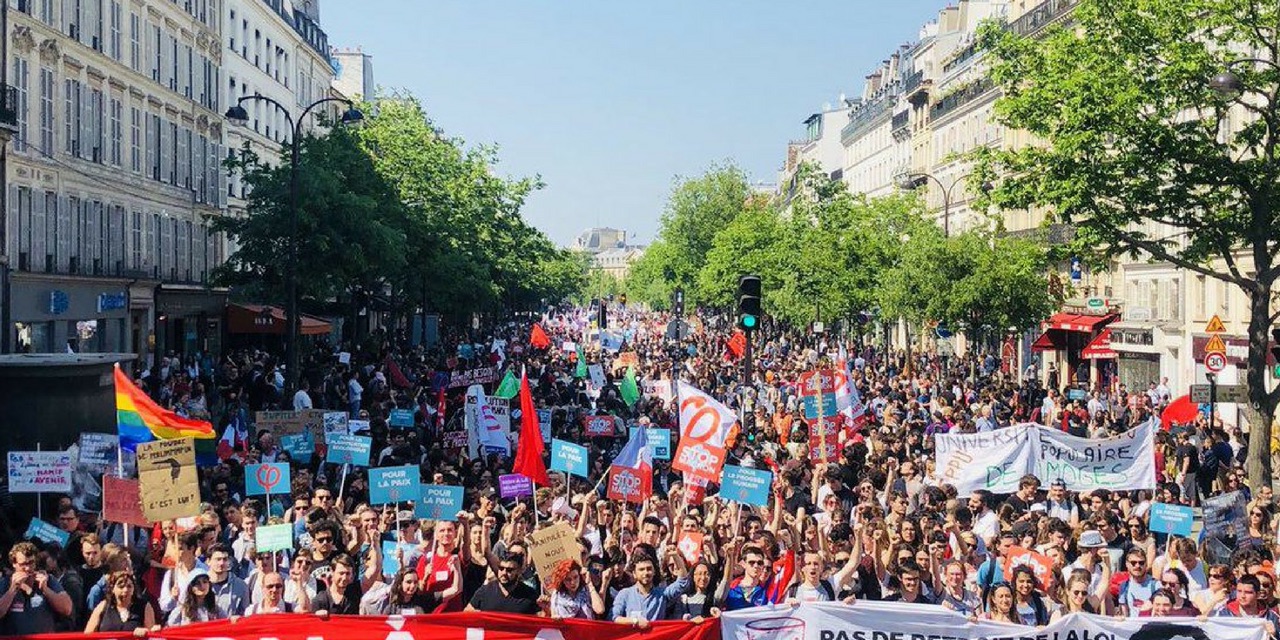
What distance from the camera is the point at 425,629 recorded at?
35.8 feet

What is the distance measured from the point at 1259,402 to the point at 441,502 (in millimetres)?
14187

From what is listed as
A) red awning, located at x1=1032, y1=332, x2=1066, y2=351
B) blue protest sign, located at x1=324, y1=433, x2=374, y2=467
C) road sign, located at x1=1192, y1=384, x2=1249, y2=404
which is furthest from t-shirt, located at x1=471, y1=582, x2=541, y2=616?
red awning, located at x1=1032, y1=332, x2=1066, y2=351

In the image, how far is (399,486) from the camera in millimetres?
15594

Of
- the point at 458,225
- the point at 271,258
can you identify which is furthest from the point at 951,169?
the point at 271,258

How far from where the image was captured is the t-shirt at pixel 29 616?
10.9 meters

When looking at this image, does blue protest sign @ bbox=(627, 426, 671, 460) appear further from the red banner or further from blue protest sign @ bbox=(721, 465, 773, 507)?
the red banner

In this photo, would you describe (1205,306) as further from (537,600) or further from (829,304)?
(537,600)

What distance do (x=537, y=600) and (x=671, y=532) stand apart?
12.6 ft

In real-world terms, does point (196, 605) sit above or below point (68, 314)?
below

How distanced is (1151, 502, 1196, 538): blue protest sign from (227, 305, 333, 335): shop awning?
36381mm

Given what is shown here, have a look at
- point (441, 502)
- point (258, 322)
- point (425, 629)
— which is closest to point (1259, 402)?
point (441, 502)

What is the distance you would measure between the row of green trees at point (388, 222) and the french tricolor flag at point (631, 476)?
2473cm

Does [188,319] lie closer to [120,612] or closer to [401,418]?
[401,418]

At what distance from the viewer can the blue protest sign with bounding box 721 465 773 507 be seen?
15289 mm
